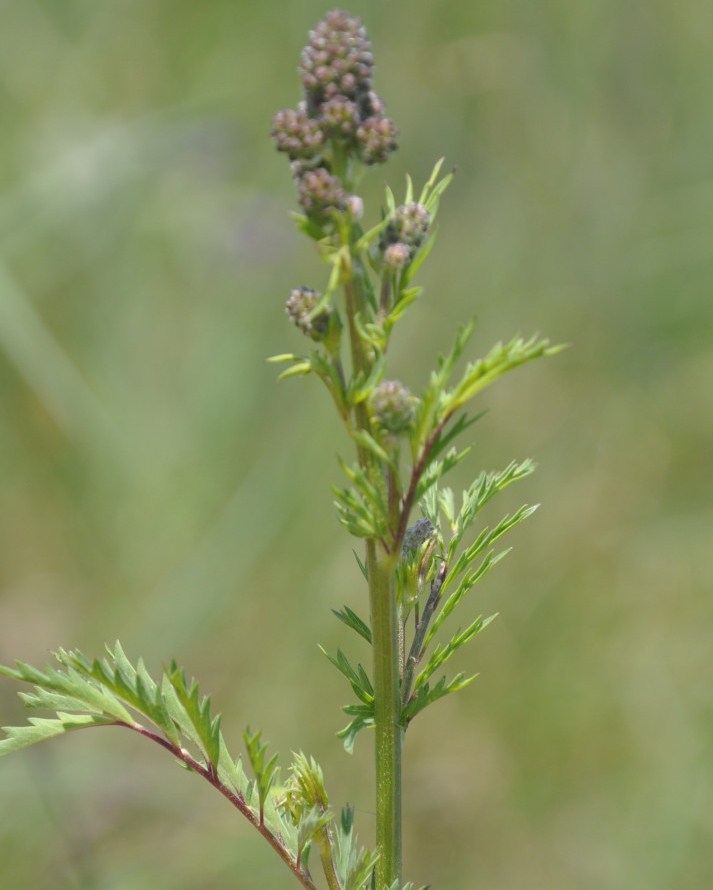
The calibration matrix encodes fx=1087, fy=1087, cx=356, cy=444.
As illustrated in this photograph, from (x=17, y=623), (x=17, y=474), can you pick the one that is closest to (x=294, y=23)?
(x=17, y=474)

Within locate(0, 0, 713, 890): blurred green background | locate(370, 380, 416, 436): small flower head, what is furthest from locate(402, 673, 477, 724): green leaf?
locate(0, 0, 713, 890): blurred green background

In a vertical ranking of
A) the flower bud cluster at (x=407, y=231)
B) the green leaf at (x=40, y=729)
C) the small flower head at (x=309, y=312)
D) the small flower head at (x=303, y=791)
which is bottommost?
the small flower head at (x=303, y=791)

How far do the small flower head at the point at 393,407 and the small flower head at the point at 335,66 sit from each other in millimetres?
253

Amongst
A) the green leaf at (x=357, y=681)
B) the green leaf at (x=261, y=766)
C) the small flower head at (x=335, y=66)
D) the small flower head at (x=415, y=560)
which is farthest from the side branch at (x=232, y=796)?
the small flower head at (x=335, y=66)

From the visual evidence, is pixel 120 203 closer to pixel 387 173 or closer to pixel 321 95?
pixel 387 173

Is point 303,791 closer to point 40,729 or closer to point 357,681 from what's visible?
point 357,681

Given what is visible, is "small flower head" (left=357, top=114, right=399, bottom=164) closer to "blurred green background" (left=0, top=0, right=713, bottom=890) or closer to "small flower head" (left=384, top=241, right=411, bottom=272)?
"small flower head" (left=384, top=241, right=411, bottom=272)

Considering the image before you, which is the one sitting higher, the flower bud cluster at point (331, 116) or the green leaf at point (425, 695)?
the flower bud cluster at point (331, 116)

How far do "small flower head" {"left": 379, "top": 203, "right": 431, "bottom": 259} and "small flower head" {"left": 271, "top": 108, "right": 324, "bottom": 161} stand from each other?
0.10m

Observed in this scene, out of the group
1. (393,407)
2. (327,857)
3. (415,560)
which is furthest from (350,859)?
(393,407)

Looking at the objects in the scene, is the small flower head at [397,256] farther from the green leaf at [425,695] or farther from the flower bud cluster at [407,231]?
the green leaf at [425,695]

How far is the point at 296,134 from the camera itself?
3.06ft

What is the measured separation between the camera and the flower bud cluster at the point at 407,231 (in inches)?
38.2

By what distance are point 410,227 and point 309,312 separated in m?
0.12
